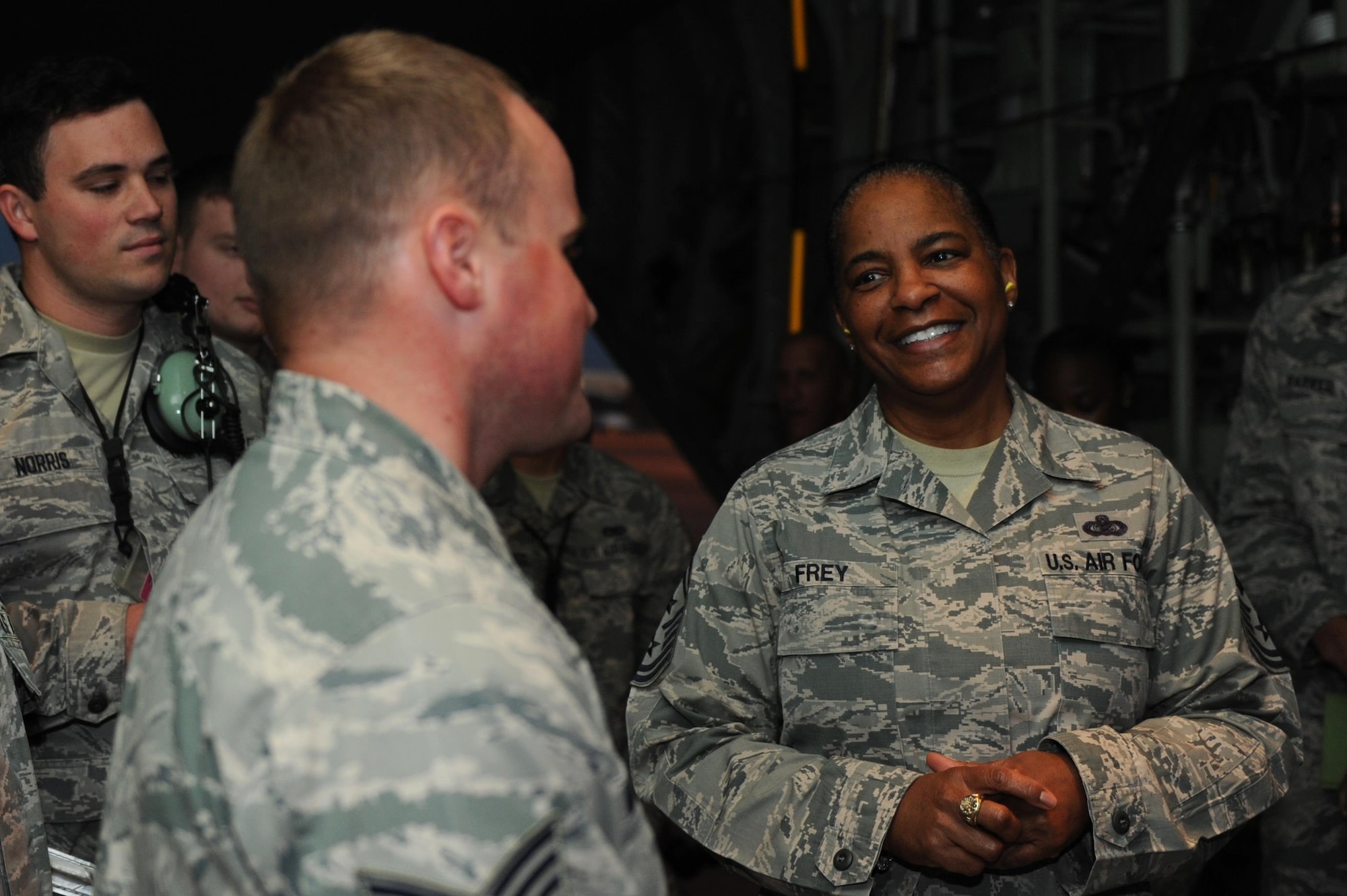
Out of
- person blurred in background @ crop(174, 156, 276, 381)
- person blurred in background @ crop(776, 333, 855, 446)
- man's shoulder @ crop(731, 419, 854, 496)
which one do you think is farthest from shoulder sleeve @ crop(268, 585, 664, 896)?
person blurred in background @ crop(776, 333, 855, 446)

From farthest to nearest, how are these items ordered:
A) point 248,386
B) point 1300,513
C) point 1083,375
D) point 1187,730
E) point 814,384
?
point 814,384
point 1083,375
point 1300,513
point 248,386
point 1187,730

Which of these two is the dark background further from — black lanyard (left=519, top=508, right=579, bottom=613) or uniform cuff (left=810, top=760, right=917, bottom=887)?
uniform cuff (left=810, top=760, right=917, bottom=887)

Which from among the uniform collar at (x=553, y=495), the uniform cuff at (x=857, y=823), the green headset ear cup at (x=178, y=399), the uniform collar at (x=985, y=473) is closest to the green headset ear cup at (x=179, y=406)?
the green headset ear cup at (x=178, y=399)

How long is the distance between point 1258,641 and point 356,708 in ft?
4.09

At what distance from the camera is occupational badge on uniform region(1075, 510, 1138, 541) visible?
63.7 inches

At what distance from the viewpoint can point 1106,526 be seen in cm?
163

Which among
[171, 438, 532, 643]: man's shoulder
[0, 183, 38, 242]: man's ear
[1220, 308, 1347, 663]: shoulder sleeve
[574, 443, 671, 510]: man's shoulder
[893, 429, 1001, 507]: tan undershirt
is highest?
[0, 183, 38, 242]: man's ear

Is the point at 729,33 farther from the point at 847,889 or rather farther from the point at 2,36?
the point at 847,889

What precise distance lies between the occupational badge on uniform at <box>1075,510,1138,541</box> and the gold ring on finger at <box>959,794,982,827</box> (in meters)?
0.37

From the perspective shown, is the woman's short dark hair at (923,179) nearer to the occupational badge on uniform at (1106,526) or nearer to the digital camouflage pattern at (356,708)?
the occupational badge on uniform at (1106,526)

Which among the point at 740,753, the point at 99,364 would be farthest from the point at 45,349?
the point at 740,753

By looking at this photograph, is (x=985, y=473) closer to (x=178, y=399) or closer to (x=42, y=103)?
(x=178, y=399)

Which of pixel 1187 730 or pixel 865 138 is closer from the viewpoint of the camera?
pixel 1187 730

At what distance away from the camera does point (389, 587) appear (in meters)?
0.75
